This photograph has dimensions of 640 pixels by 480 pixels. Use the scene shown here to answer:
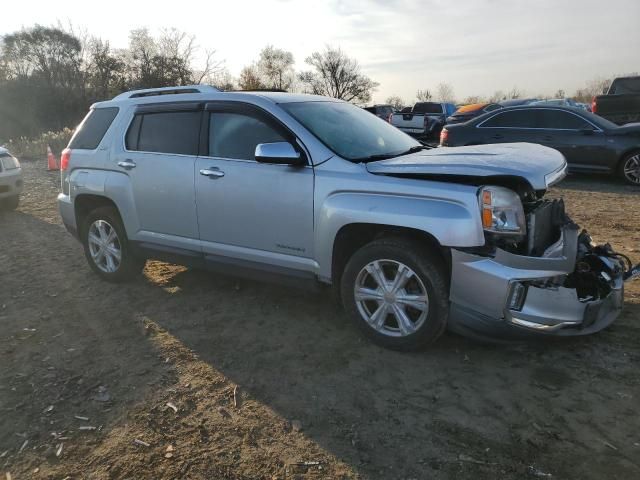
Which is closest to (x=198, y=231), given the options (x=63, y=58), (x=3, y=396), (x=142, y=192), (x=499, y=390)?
(x=142, y=192)

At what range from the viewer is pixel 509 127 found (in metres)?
10.5

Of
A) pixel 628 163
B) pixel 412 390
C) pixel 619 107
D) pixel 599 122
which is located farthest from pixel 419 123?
pixel 412 390

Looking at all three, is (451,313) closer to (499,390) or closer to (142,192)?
(499,390)

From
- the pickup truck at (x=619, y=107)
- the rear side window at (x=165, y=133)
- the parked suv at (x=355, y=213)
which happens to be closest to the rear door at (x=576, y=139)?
the pickup truck at (x=619, y=107)

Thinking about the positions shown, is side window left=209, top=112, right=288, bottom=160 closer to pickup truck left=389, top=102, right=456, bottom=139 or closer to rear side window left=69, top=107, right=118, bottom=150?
rear side window left=69, top=107, right=118, bottom=150

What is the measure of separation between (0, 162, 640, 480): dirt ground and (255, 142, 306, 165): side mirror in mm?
1318

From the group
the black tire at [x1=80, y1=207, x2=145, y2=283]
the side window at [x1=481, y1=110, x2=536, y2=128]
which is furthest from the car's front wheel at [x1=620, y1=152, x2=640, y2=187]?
the black tire at [x1=80, y1=207, x2=145, y2=283]

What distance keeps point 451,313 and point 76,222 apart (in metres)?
4.06

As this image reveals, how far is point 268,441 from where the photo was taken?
268 cm

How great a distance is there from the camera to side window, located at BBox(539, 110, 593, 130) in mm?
9758

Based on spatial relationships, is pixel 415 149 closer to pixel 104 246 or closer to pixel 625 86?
pixel 104 246

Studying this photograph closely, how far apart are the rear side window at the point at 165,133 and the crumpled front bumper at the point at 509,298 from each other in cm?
251

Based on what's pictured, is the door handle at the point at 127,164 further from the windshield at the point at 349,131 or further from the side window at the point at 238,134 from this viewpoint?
the windshield at the point at 349,131

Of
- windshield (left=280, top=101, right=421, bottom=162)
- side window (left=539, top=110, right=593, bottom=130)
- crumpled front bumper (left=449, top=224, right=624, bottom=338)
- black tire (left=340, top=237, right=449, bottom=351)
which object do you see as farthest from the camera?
side window (left=539, top=110, right=593, bottom=130)
